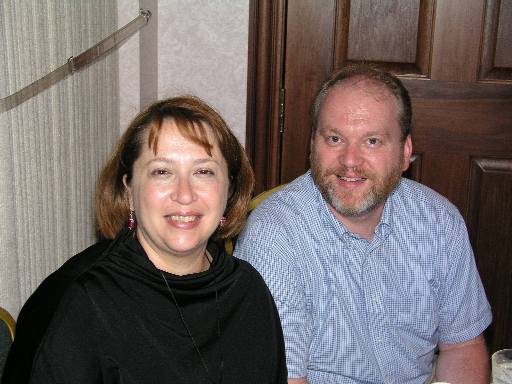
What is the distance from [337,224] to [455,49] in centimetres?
117

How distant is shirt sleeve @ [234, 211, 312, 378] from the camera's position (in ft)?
5.46

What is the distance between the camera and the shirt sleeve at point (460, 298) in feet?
6.33

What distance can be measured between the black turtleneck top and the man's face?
14.0 inches

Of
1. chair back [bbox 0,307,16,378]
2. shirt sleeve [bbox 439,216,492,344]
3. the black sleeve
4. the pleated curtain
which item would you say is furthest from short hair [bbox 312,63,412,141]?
chair back [bbox 0,307,16,378]

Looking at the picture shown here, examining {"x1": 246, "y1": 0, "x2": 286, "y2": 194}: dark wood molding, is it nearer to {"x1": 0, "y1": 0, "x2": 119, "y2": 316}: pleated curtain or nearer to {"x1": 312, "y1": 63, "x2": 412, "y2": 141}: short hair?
{"x1": 0, "y1": 0, "x2": 119, "y2": 316}: pleated curtain

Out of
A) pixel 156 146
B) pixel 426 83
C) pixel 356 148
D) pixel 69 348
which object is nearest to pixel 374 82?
pixel 356 148

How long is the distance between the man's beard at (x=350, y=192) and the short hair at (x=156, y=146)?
26cm

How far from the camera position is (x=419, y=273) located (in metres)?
1.89

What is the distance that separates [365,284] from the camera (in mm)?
1825

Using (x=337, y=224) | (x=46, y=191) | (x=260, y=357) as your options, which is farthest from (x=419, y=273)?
(x=46, y=191)

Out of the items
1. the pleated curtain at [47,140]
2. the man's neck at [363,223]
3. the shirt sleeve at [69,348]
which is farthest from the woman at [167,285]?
the man's neck at [363,223]

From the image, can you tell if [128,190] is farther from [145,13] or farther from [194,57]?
[194,57]

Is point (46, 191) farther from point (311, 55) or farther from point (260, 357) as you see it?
point (311, 55)

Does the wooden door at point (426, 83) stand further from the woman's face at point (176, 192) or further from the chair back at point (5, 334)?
the chair back at point (5, 334)
